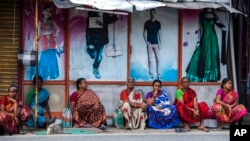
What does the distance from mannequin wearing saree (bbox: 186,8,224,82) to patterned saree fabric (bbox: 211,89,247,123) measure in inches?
31.5

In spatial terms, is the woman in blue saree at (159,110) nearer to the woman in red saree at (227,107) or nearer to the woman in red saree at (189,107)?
the woman in red saree at (189,107)

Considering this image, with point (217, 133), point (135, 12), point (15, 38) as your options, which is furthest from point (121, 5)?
point (217, 133)

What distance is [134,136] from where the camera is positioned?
897cm

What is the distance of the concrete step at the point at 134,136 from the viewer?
8648 mm

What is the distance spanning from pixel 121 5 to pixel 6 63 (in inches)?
93.7

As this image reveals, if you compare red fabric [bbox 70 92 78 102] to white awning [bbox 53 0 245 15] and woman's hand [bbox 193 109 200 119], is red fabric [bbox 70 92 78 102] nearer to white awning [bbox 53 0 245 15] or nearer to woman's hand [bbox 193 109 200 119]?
white awning [bbox 53 0 245 15]

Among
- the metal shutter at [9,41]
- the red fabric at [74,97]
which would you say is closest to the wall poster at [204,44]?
the red fabric at [74,97]

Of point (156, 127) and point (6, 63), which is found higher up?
point (6, 63)

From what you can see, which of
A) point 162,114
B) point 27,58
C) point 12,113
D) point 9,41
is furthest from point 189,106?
point 9,41

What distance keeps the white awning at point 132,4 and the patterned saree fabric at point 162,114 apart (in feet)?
5.61

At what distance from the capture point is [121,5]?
920 cm

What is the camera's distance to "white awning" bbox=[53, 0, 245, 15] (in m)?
9.01

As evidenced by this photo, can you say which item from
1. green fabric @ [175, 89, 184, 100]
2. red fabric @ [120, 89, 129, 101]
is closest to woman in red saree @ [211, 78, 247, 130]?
green fabric @ [175, 89, 184, 100]

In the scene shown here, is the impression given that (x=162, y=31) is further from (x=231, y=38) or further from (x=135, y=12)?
(x=231, y=38)
